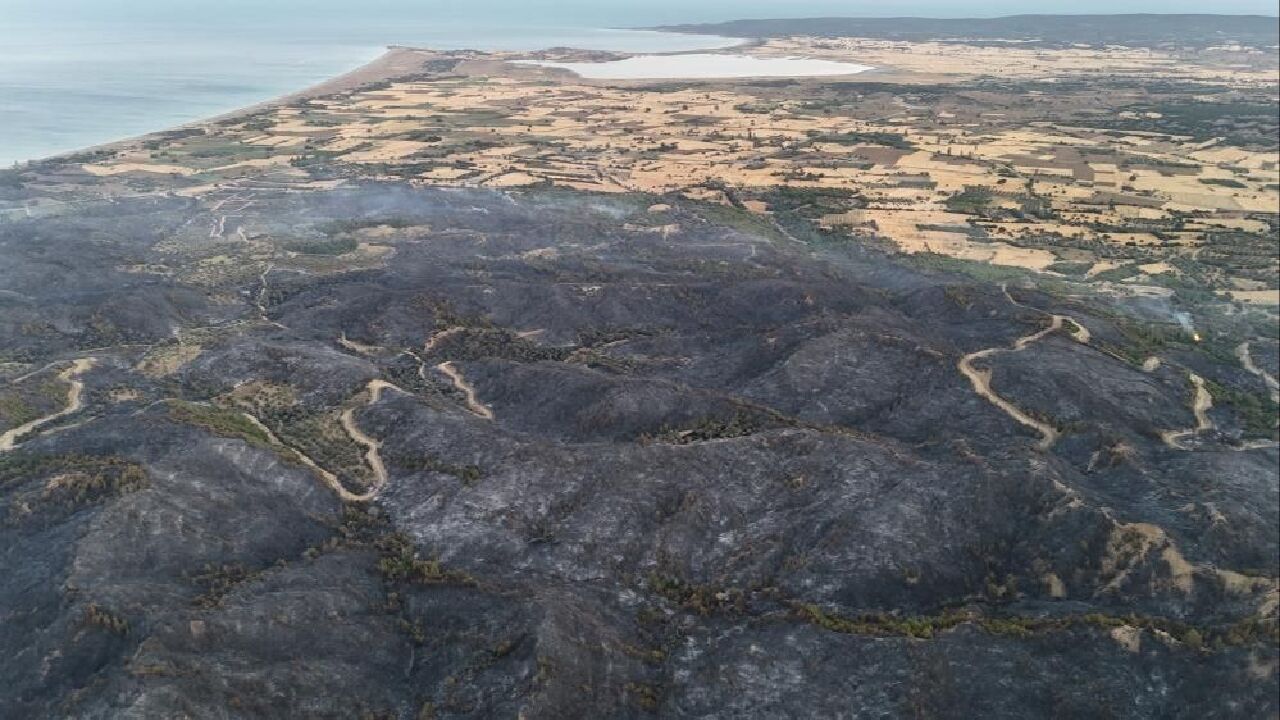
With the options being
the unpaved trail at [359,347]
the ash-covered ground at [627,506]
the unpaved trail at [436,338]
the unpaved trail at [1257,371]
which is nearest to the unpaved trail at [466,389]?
the ash-covered ground at [627,506]

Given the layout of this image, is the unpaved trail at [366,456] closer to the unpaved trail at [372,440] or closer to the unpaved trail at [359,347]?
the unpaved trail at [372,440]

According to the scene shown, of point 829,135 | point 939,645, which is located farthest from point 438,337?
point 829,135

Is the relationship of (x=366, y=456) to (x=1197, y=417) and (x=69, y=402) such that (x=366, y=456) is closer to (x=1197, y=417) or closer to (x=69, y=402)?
(x=69, y=402)

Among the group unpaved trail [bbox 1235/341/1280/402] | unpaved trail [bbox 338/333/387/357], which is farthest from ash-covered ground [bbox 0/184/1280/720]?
unpaved trail [bbox 338/333/387/357]

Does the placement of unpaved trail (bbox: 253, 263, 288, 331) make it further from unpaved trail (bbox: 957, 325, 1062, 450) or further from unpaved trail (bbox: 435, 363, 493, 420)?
unpaved trail (bbox: 957, 325, 1062, 450)

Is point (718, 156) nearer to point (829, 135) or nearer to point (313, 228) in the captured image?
point (829, 135)
